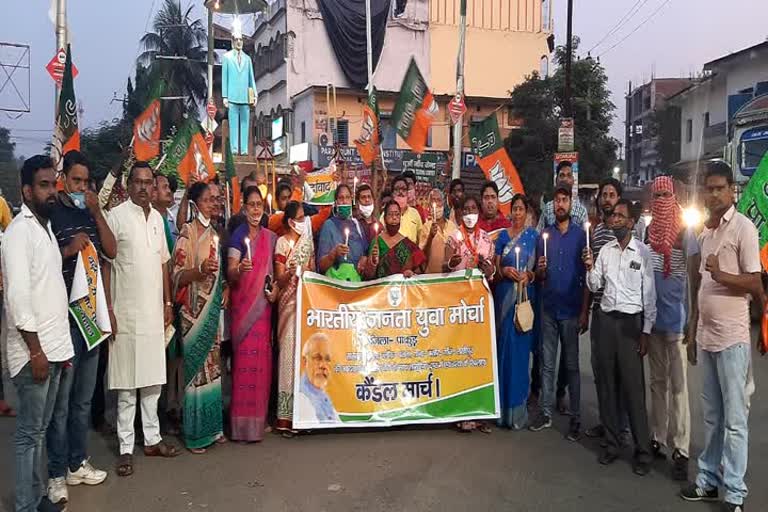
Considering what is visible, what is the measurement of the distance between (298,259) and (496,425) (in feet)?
6.99

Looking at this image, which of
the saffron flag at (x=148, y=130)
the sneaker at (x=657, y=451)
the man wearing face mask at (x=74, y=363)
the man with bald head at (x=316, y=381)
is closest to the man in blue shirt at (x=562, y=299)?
the sneaker at (x=657, y=451)

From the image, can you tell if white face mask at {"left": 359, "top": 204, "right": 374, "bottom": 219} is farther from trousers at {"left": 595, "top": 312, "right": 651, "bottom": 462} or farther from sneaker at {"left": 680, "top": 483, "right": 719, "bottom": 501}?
sneaker at {"left": 680, "top": 483, "right": 719, "bottom": 501}

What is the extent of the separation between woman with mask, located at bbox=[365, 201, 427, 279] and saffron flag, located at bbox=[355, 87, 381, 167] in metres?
2.16

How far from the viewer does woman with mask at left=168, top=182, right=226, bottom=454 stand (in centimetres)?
498

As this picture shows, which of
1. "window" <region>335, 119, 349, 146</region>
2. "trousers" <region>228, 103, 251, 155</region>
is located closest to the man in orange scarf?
"trousers" <region>228, 103, 251, 155</region>

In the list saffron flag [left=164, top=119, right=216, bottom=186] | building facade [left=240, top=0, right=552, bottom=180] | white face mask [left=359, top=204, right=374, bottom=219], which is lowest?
white face mask [left=359, top=204, right=374, bottom=219]

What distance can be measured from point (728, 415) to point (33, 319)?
3.89 metres

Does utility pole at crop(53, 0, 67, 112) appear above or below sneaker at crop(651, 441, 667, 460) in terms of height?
above

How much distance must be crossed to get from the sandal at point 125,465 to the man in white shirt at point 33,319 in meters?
0.79

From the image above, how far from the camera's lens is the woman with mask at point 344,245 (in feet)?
18.2

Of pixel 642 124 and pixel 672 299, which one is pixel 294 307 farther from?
pixel 642 124

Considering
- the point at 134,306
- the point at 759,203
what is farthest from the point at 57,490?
the point at 759,203

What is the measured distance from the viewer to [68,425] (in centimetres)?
432

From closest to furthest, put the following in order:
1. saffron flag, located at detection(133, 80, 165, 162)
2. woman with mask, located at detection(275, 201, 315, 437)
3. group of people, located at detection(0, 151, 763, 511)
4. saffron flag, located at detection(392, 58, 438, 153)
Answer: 1. group of people, located at detection(0, 151, 763, 511)
2. woman with mask, located at detection(275, 201, 315, 437)
3. saffron flag, located at detection(133, 80, 165, 162)
4. saffron flag, located at detection(392, 58, 438, 153)
